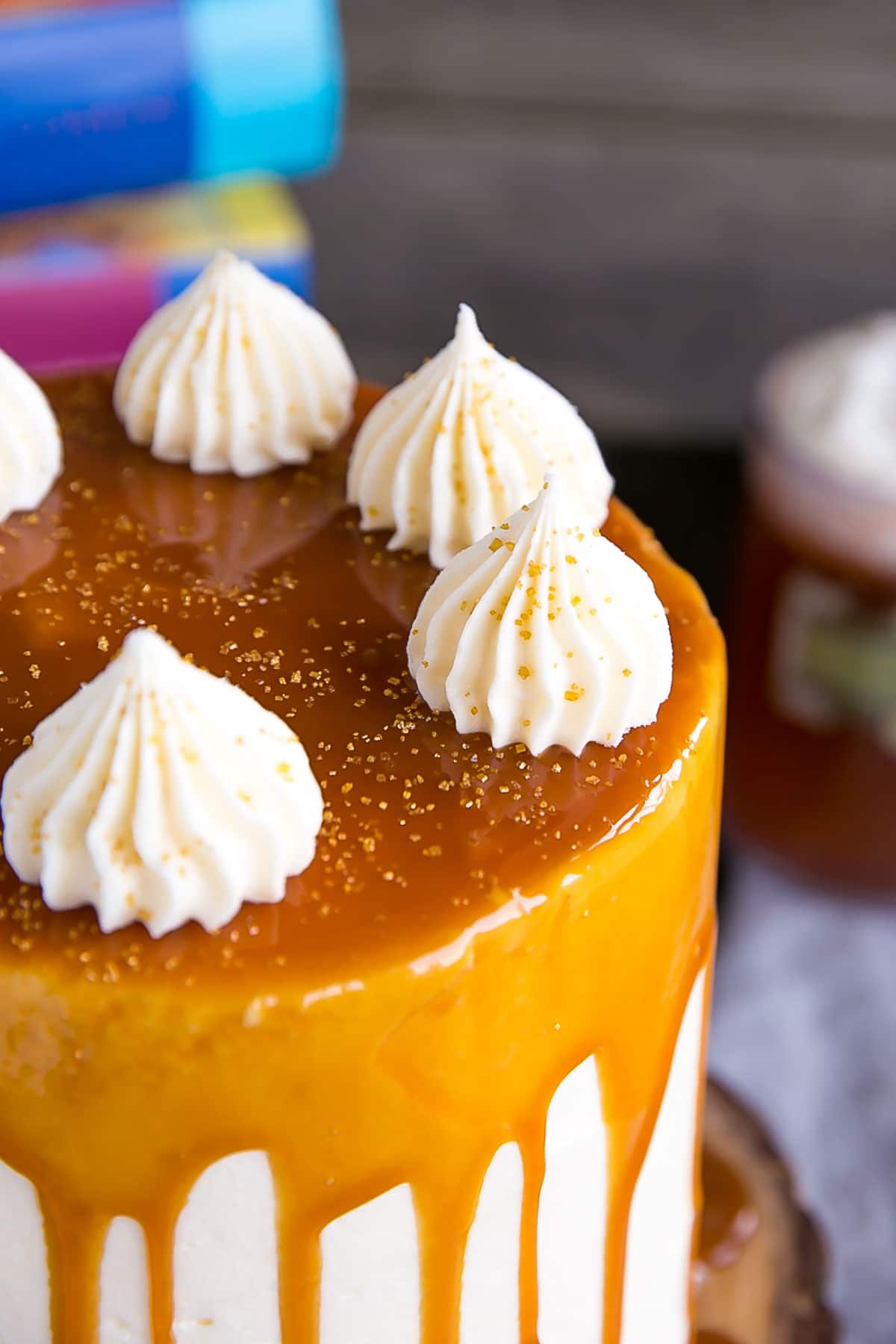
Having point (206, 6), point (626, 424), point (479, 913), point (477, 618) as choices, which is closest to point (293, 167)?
point (206, 6)

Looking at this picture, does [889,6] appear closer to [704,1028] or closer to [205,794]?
[704,1028]

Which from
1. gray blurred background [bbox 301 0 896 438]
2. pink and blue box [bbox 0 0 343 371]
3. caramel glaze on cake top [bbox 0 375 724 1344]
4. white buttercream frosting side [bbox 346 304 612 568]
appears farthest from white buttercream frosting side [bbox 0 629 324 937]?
gray blurred background [bbox 301 0 896 438]

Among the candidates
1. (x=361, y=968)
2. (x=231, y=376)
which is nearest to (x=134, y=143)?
(x=231, y=376)

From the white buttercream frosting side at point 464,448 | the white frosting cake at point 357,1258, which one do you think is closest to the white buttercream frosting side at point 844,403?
the white buttercream frosting side at point 464,448

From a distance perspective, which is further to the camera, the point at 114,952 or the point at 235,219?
the point at 235,219

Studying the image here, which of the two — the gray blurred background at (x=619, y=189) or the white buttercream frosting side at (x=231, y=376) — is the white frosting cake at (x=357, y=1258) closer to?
the white buttercream frosting side at (x=231, y=376)

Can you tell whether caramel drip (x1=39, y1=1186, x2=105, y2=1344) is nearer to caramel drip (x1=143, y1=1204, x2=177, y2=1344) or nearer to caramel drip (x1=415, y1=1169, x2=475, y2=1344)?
caramel drip (x1=143, y1=1204, x2=177, y2=1344)

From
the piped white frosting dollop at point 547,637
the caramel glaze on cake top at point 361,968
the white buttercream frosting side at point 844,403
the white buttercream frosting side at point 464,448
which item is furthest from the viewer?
the white buttercream frosting side at point 844,403

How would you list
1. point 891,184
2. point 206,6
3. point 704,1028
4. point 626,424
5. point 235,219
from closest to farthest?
point 704,1028 → point 206,6 → point 235,219 → point 891,184 → point 626,424
